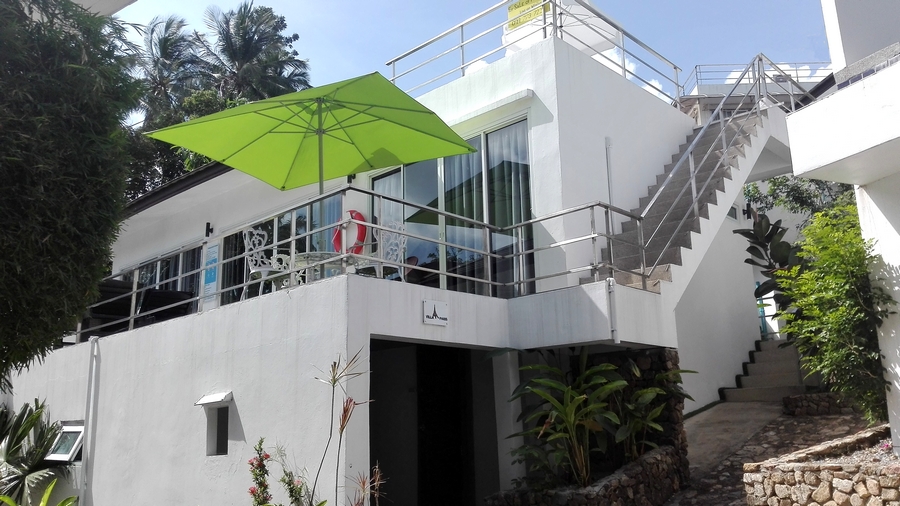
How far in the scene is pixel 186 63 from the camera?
3200 centimetres

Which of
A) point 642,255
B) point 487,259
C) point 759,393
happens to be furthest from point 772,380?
point 487,259

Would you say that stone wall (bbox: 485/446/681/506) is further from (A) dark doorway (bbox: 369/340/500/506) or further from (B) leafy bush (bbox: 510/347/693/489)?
(A) dark doorway (bbox: 369/340/500/506)

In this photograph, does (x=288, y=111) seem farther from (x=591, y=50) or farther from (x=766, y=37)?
(x=766, y=37)

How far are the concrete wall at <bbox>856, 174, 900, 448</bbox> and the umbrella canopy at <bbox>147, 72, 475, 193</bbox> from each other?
168 inches

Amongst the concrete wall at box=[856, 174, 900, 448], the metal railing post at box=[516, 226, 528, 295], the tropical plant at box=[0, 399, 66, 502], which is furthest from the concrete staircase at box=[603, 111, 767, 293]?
the tropical plant at box=[0, 399, 66, 502]

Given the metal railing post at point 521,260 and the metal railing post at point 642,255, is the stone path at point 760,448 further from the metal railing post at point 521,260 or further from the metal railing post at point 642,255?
the metal railing post at point 521,260

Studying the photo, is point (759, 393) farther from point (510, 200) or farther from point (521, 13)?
point (521, 13)

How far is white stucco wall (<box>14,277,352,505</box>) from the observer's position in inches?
305

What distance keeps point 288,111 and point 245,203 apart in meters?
5.47

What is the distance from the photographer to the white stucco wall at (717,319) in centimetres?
1230

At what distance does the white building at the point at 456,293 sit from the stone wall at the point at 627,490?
0.84 meters

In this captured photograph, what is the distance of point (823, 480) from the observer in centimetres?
721

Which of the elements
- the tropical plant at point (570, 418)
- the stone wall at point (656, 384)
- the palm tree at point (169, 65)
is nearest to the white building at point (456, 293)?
the stone wall at point (656, 384)

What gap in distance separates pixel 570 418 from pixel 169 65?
28112 millimetres
